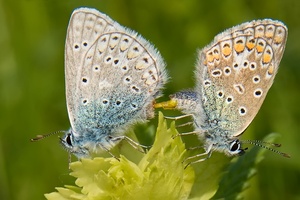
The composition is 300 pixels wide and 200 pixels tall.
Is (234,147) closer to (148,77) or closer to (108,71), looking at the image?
(148,77)

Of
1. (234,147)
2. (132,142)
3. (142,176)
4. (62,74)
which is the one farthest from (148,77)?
(62,74)

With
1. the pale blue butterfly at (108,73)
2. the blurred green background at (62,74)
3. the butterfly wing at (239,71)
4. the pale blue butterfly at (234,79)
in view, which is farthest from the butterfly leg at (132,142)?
the blurred green background at (62,74)

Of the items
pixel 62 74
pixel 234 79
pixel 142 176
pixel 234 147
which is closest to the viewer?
pixel 142 176

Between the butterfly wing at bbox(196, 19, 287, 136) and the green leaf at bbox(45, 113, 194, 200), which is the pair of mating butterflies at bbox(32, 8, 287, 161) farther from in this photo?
the green leaf at bbox(45, 113, 194, 200)

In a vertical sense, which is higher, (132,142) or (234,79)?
(234,79)

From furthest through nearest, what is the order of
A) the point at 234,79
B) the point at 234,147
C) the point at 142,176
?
1. the point at 234,79
2. the point at 234,147
3. the point at 142,176

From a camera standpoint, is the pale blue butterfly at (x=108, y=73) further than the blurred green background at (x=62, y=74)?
No

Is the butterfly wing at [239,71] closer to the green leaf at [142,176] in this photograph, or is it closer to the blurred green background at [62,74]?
the green leaf at [142,176]
